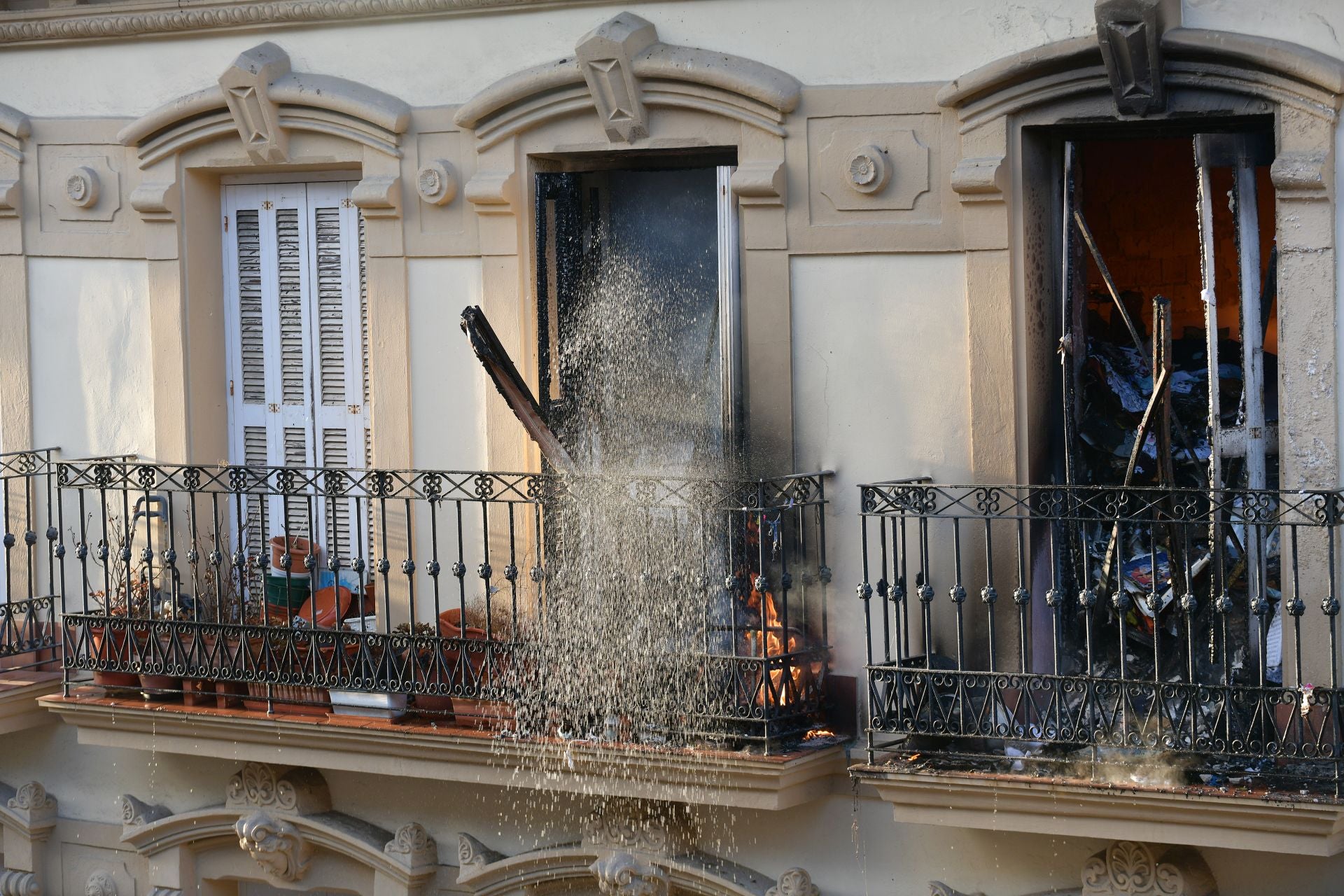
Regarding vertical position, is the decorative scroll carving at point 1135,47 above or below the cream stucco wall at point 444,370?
above

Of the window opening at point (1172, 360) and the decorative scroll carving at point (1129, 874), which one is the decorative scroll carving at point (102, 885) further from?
the window opening at point (1172, 360)

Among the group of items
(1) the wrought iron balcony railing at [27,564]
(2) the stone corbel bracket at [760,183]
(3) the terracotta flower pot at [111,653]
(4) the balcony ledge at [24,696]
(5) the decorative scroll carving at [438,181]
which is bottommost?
(4) the balcony ledge at [24,696]

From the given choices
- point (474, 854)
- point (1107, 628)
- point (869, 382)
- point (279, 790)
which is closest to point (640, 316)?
point (869, 382)

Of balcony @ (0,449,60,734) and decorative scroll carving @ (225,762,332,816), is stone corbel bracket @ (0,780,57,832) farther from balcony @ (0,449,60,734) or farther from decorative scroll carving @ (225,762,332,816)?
decorative scroll carving @ (225,762,332,816)

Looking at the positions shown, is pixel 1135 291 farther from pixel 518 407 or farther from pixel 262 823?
pixel 262 823

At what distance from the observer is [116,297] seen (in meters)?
12.7

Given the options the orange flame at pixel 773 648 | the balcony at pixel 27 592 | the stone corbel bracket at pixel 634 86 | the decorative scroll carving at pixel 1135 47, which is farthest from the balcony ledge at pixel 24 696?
the decorative scroll carving at pixel 1135 47

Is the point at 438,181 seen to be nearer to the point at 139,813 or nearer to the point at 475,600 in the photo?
the point at 475,600

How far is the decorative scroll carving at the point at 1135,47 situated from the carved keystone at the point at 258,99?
459 cm

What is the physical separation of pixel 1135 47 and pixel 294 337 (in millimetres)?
5190

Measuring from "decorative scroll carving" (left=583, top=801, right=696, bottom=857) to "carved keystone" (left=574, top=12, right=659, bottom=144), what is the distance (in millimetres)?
3426

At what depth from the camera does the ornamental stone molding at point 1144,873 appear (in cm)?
994

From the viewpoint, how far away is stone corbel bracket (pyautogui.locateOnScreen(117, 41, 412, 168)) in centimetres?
1170

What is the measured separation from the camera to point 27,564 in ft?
42.5
